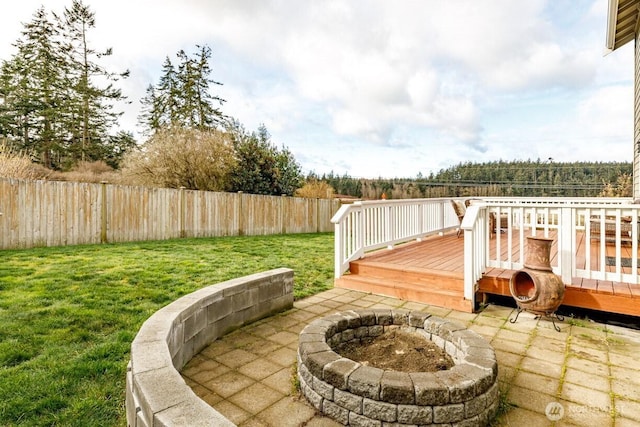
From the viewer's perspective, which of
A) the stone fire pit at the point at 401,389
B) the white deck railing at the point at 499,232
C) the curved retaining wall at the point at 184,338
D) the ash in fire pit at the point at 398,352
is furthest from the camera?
the white deck railing at the point at 499,232

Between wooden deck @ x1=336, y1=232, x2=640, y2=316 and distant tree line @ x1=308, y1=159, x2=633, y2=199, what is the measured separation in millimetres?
16853

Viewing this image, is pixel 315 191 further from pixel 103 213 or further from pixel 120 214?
pixel 103 213

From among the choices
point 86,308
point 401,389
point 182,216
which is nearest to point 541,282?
point 401,389

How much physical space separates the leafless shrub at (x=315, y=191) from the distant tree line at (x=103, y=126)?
41 cm

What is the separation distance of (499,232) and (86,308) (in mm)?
4305

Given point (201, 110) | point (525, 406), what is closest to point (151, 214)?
point (525, 406)

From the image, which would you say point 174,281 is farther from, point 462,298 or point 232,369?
point 462,298

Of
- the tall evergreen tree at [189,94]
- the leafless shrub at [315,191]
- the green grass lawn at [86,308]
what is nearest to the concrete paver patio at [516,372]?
the green grass lawn at [86,308]

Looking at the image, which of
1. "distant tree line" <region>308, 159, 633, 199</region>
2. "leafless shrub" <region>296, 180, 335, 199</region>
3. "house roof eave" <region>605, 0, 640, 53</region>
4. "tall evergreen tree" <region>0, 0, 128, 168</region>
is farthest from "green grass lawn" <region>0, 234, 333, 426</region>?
"distant tree line" <region>308, 159, 633, 199</region>

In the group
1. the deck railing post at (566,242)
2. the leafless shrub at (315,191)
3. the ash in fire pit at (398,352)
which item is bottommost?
the ash in fire pit at (398,352)

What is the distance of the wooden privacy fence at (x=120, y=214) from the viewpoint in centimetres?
636

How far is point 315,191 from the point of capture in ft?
48.5

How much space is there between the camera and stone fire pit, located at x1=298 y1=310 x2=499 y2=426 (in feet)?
5.46

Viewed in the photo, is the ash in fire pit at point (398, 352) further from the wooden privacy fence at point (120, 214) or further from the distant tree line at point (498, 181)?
the distant tree line at point (498, 181)
